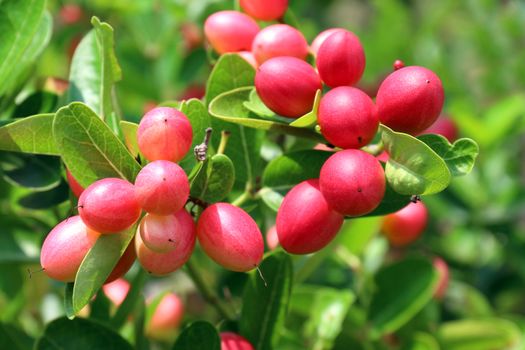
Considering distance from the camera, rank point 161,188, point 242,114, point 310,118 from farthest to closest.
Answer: point 242,114
point 310,118
point 161,188

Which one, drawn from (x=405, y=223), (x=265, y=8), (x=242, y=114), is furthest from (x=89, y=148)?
(x=405, y=223)

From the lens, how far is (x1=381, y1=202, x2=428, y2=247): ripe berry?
147 cm

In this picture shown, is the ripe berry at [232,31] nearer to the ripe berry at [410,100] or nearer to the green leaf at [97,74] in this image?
the green leaf at [97,74]

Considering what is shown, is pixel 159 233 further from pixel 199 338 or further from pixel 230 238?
pixel 199 338

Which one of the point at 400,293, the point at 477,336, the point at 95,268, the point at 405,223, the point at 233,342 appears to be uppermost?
the point at 95,268

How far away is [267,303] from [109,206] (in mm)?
378

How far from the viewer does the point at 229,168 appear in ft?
3.01

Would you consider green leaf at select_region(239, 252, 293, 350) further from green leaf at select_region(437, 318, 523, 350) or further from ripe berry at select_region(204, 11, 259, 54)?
green leaf at select_region(437, 318, 523, 350)

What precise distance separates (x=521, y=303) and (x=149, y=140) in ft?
5.73

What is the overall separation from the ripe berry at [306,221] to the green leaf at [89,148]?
0.57ft

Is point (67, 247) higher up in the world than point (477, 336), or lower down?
higher up

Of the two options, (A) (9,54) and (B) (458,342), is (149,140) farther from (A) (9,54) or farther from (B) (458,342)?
(B) (458,342)

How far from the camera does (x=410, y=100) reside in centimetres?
84

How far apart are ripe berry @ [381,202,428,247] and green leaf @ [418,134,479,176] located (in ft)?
1.89
